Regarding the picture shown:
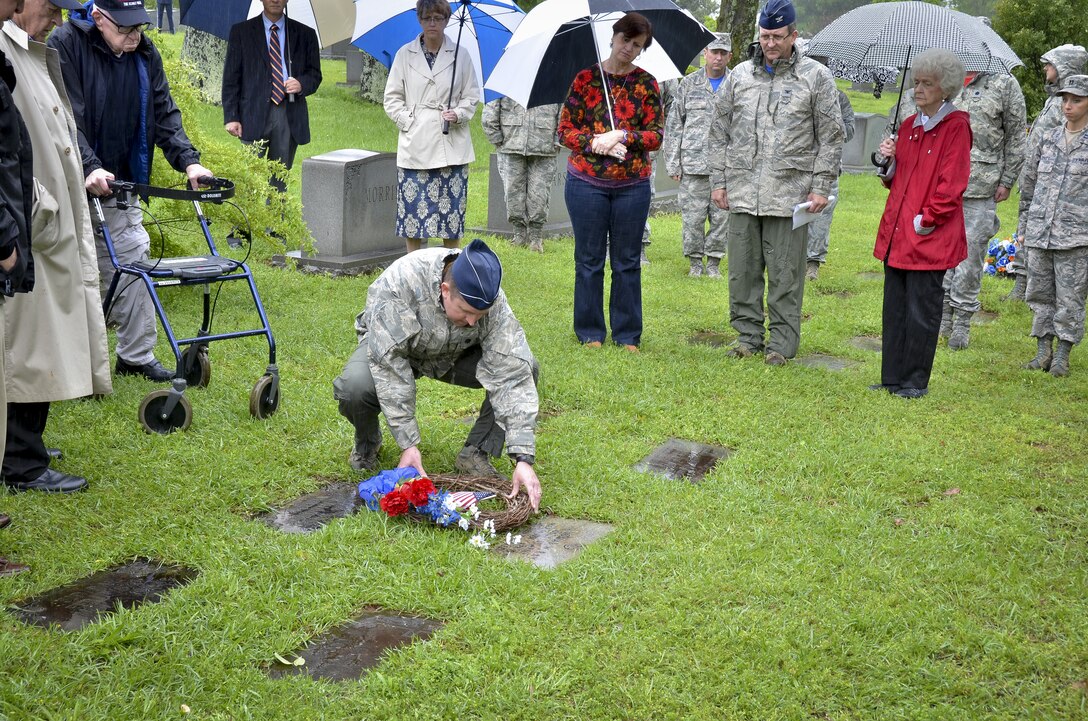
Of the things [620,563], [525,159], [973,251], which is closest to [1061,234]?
[973,251]

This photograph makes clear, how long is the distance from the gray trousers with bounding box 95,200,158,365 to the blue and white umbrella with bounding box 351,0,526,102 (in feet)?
11.1

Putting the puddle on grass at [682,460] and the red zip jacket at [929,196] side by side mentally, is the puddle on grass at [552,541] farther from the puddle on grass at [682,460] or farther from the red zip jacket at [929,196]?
the red zip jacket at [929,196]

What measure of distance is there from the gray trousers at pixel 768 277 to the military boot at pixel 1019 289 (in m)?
3.65

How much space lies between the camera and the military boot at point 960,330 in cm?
820

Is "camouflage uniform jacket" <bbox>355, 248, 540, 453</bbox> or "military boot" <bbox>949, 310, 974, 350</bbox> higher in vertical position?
"camouflage uniform jacket" <bbox>355, 248, 540, 453</bbox>

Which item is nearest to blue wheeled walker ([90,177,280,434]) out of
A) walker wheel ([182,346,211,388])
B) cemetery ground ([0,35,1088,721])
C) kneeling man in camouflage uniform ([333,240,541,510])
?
cemetery ground ([0,35,1088,721])

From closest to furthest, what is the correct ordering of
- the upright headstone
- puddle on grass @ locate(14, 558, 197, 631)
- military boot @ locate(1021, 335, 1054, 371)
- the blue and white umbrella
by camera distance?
puddle on grass @ locate(14, 558, 197, 631), military boot @ locate(1021, 335, 1054, 371), the blue and white umbrella, the upright headstone

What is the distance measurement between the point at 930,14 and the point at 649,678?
17.9 feet

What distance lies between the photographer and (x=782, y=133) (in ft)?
23.1

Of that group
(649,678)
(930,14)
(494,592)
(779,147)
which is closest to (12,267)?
(494,592)

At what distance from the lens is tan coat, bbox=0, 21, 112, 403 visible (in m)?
4.47

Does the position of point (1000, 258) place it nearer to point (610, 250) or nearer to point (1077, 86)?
point (1077, 86)

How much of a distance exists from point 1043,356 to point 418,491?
5.29 meters

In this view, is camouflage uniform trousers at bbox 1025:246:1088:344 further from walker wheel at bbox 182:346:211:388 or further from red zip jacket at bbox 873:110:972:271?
walker wheel at bbox 182:346:211:388
